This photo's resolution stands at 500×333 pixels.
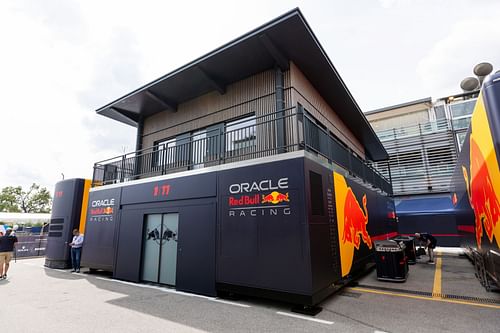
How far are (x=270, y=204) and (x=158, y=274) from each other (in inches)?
192

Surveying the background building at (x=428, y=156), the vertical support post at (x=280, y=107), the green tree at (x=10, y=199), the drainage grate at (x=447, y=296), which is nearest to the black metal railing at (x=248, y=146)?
the vertical support post at (x=280, y=107)

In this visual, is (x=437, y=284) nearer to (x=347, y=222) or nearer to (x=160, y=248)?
(x=347, y=222)

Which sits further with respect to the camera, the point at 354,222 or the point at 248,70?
the point at 248,70

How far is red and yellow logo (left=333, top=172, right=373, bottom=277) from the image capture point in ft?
23.5

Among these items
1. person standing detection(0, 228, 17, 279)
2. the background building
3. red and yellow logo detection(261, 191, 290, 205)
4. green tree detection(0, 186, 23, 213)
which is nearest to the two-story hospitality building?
red and yellow logo detection(261, 191, 290, 205)

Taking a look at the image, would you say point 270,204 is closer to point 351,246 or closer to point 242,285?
point 242,285

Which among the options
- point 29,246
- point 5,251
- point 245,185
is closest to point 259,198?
point 245,185

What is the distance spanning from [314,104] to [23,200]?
72707mm

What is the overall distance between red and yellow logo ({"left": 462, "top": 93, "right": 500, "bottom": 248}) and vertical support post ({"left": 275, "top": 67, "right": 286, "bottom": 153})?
4658 mm

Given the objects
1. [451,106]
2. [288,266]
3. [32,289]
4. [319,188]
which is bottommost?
[32,289]

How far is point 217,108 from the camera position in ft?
33.9

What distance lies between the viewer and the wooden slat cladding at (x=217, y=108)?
30.0 feet

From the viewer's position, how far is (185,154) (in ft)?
29.3

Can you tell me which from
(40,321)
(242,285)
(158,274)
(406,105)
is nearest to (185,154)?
(158,274)
